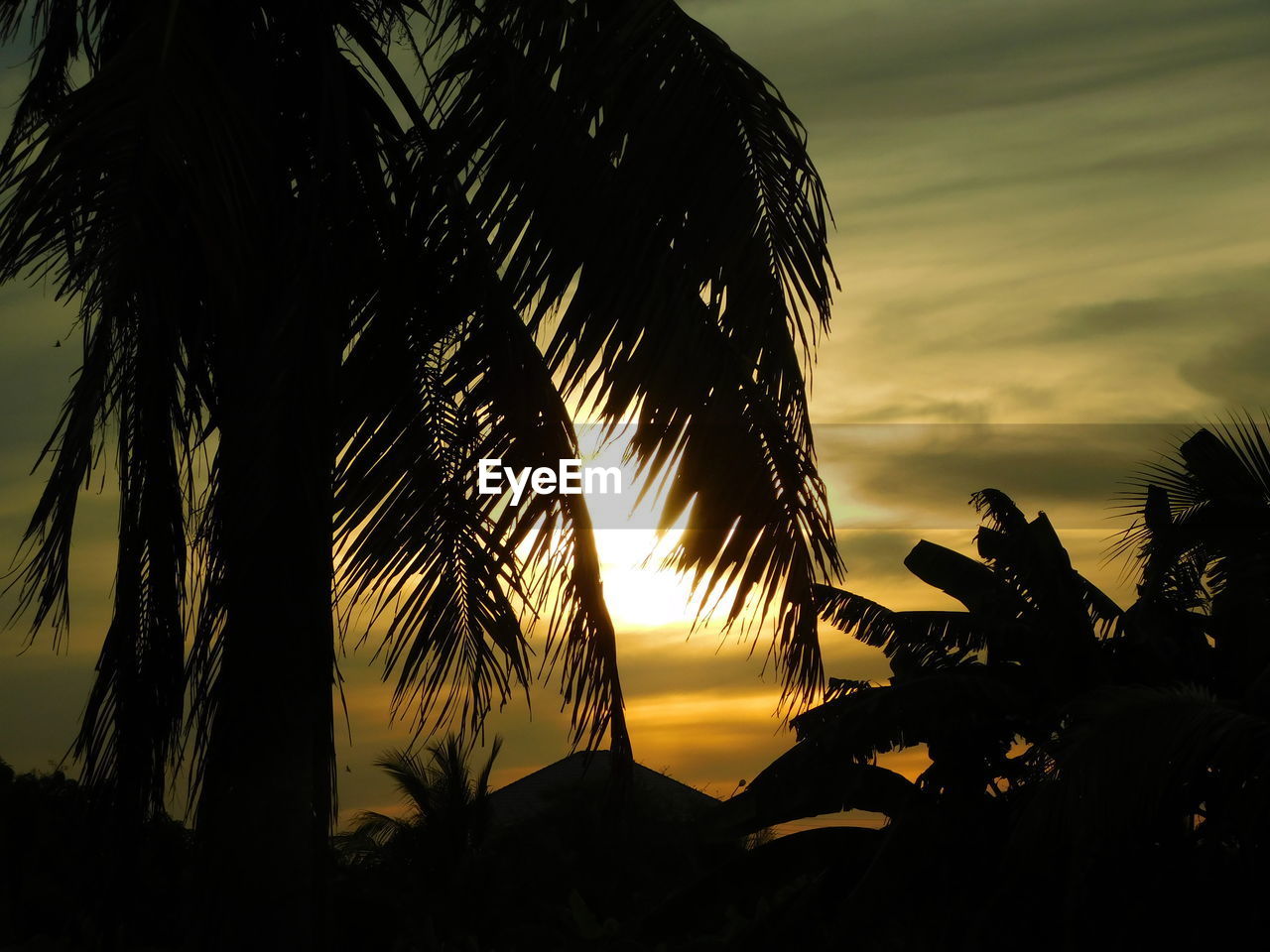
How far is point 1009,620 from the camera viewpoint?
611 inches

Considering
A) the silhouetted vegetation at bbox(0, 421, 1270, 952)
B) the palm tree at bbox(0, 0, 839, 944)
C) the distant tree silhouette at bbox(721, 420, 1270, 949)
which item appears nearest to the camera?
the palm tree at bbox(0, 0, 839, 944)

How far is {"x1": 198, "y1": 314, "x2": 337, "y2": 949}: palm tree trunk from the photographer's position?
4984 mm

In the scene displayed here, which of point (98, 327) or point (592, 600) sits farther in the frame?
point (592, 600)

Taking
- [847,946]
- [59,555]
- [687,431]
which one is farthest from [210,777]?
[847,946]

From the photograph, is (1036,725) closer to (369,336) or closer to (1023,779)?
(1023,779)

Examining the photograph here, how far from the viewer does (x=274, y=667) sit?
510cm

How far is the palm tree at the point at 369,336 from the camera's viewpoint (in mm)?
4680

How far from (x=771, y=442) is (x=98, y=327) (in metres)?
2.38

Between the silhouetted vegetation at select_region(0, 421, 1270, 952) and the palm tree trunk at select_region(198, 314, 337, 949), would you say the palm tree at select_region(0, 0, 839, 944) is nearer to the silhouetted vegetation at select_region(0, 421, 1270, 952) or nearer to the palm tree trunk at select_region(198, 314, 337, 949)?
the palm tree trunk at select_region(198, 314, 337, 949)

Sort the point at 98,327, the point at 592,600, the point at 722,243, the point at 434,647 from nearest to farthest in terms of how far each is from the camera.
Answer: the point at 98,327 → the point at 722,243 → the point at 592,600 → the point at 434,647

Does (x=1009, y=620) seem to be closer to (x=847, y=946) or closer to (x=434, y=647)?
(x=847, y=946)

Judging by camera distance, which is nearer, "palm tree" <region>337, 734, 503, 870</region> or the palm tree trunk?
the palm tree trunk

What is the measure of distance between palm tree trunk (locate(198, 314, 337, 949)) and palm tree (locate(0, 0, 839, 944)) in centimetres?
1

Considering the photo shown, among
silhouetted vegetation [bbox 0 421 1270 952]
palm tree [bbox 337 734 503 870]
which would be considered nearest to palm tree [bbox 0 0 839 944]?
silhouetted vegetation [bbox 0 421 1270 952]
